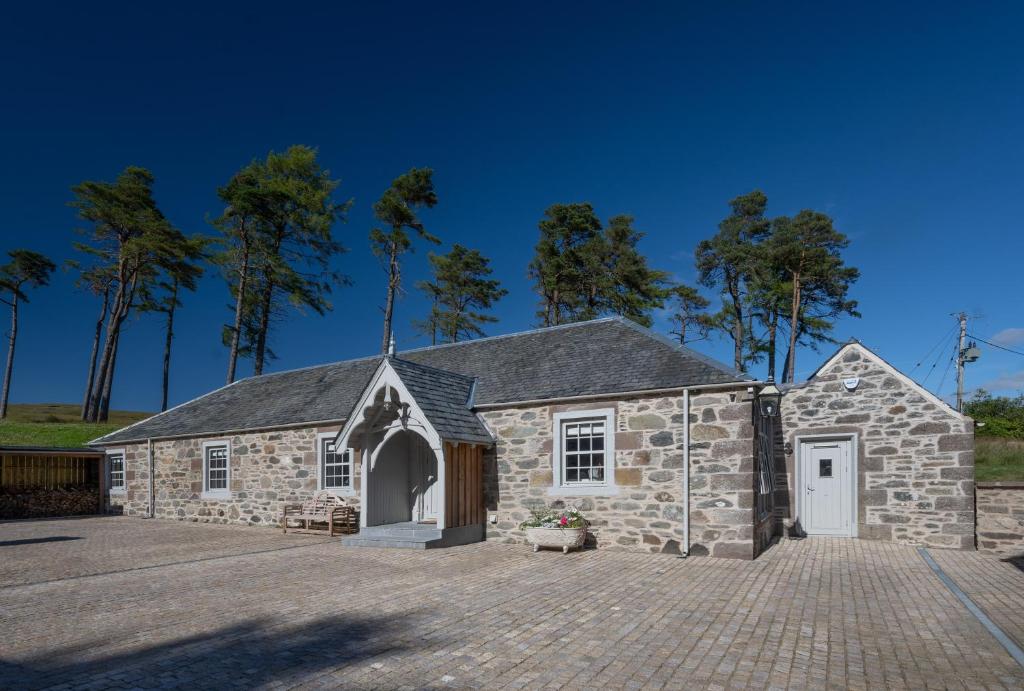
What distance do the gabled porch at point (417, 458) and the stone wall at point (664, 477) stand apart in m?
1.16

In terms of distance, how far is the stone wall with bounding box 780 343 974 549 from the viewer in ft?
38.8

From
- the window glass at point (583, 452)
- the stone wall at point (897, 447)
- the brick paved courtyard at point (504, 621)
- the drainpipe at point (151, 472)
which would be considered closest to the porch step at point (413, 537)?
the brick paved courtyard at point (504, 621)

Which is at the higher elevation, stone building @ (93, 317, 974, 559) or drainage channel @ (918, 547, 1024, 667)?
stone building @ (93, 317, 974, 559)

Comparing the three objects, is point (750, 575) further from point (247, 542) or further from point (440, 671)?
point (247, 542)

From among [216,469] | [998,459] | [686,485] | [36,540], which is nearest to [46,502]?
[216,469]

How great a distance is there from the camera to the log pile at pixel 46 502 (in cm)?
1948

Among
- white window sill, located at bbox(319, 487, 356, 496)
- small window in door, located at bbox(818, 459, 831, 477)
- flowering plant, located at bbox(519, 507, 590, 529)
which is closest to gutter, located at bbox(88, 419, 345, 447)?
white window sill, located at bbox(319, 487, 356, 496)

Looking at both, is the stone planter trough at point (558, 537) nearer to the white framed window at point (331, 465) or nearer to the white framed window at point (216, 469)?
the white framed window at point (331, 465)

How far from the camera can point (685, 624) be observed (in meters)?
6.40

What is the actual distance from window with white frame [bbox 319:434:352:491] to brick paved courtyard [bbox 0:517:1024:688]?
419 centimetres

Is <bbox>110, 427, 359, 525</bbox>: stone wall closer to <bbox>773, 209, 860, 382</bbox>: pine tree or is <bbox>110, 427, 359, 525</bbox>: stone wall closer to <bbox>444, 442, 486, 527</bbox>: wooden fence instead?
<bbox>444, 442, 486, 527</bbox>: wooden fence

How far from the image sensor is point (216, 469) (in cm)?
1816

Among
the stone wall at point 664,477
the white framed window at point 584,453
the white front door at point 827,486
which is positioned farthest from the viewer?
the white front door at point 827,486

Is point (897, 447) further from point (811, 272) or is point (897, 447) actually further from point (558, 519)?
point (811, 272)
